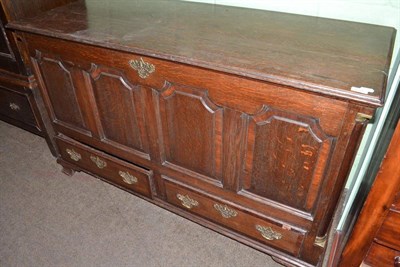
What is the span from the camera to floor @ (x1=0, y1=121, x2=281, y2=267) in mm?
1407

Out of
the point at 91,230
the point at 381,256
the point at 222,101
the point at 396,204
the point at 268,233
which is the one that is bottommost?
the point at 91,230

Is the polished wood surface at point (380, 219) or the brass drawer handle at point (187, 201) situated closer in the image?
the polished wood surface at point (380, 219)

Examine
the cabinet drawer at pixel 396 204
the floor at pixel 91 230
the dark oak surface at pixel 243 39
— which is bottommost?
the floor at pixel 91 230

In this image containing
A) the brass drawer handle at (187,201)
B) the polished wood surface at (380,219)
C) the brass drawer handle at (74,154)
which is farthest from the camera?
the brass drawer handle at (74,154)

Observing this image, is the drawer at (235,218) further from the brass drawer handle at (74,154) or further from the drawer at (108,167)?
the brass drawer handle at (74,154)

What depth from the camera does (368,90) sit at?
0.74 m

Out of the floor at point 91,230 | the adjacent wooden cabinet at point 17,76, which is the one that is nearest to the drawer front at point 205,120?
the adjacent wooden cabinet at point 17,76

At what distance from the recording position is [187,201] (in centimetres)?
137

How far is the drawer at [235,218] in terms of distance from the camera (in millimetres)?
1185

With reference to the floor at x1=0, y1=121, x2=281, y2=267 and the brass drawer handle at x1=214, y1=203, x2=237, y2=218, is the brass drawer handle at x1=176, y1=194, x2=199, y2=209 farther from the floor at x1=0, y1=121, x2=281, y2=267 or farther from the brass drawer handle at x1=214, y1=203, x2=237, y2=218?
the floor at x1=0, y1=121, x2=281, y2=267

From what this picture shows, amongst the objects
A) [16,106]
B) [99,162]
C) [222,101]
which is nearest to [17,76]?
[16,106]

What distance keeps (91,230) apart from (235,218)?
0.76 m

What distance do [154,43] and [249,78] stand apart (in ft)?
1.19

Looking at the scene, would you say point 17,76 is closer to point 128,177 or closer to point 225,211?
point 128,177
